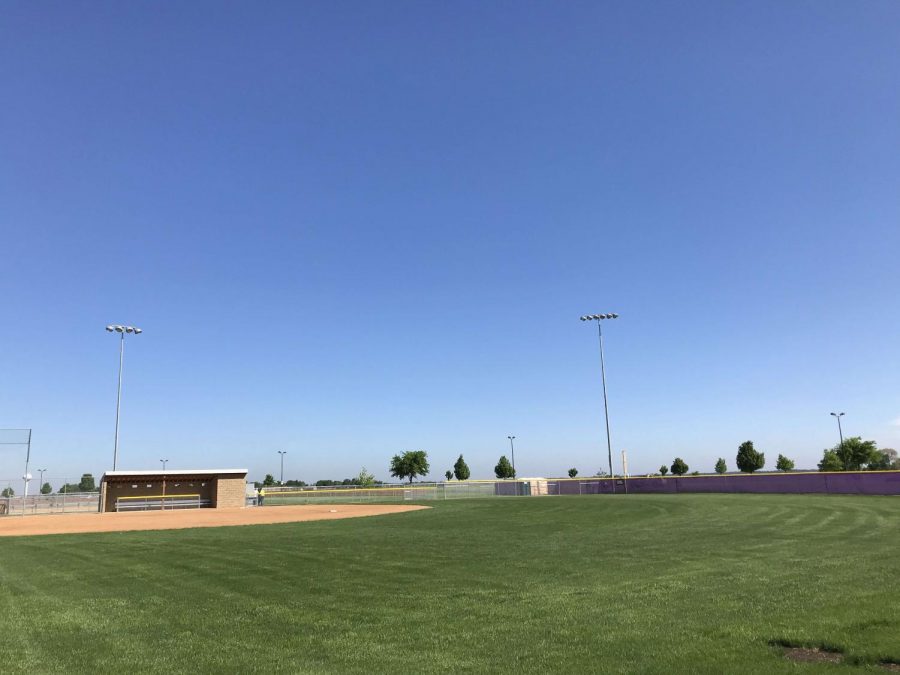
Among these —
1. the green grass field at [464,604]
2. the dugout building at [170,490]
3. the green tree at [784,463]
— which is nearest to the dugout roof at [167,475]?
the dugout building at [170,490]

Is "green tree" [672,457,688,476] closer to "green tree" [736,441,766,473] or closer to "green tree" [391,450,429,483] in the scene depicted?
"green tree" [736,441,766,473]

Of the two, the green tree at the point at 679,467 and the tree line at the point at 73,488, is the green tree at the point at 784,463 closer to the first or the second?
the green tree at the point at 679,467

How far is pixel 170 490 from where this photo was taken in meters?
45.4

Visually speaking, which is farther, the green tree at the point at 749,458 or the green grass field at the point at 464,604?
the green tree at the point at 749,458

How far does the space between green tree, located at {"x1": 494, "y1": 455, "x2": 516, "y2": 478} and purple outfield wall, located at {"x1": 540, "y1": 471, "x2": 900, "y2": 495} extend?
34.7 metres

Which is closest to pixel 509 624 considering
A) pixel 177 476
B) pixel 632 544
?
pixel 632 544

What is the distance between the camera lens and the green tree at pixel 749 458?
254 feet

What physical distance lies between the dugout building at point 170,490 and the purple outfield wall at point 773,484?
32.1 metres

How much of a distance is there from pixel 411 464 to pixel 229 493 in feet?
163

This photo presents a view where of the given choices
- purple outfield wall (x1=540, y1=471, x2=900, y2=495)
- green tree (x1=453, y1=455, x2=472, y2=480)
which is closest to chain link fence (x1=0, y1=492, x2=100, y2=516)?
purple outfield wall (x1=540, y1=471, x2=900, y2=495)

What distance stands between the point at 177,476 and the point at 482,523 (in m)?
31.3

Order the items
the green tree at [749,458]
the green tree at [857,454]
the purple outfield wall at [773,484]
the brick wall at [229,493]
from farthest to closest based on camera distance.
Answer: the green tree at [749,458]
the green tree at [857,454]
the brick wall at [229,493]
the purple outfield wall at [773,484]

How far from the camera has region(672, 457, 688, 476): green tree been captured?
284ft

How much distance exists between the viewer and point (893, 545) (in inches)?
534
